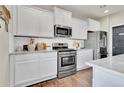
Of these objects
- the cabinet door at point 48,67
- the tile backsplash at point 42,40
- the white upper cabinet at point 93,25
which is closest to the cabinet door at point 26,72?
the cabinet door at point 48,67

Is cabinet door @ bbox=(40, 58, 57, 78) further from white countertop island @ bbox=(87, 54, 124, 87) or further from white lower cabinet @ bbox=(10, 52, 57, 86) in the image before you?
white countertop island @ bbox=(87, 54, 124, 87)

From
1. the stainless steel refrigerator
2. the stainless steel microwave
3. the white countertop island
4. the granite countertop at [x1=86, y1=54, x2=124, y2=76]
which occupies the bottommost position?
the white countertop island

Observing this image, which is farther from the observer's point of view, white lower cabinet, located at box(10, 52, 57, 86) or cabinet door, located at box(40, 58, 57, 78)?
cabinet door, located at box(40, 58, 57, 78)

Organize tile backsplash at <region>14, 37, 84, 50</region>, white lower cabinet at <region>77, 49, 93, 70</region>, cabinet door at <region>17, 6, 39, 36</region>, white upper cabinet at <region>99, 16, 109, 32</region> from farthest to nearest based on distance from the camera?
white upper cabinet at <region>99, 16, 109, 32</region> → white lower cabinet at <region>77, 49, 93, 70</region> → tile backsplash at <region>14, 37, 84, 50</region> → cabinet door at <region>17, 6, 39, 36</region>

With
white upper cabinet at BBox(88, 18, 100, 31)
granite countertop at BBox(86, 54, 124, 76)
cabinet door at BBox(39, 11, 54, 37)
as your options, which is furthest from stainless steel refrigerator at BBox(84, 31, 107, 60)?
granite countertop at BBox(86, 54, 124, 76)

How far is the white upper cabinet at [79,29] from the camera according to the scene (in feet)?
13.3

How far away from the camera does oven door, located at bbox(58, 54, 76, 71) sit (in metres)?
3.14

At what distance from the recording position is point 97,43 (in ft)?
13.9

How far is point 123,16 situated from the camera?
420 cm

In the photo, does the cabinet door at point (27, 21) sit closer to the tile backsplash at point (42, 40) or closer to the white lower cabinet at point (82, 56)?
the tile backsplash at point (42, 40)

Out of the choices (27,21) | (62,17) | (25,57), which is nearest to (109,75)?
(25,57)

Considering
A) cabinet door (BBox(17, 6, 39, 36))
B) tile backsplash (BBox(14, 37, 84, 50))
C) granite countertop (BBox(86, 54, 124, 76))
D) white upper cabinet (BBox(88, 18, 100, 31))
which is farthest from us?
white upper cabinet (BBox(88, 18, 100, 31))
